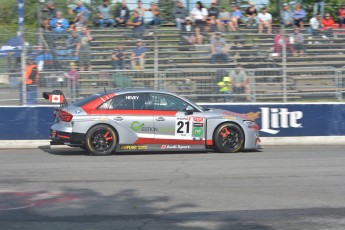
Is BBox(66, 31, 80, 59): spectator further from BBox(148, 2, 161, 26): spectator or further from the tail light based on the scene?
the tail light

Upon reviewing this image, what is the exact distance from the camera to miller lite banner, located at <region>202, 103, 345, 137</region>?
16875 mm

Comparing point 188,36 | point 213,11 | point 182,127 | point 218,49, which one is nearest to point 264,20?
point 213,11

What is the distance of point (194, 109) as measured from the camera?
14.5 meters

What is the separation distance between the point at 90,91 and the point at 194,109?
11.7ft

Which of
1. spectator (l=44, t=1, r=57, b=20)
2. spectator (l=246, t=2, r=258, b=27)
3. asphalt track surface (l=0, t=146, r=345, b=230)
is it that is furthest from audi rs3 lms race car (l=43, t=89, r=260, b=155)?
spectator (l=246, t=2, r=258, b=27)

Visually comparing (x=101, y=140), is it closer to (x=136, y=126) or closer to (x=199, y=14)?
(x=136, y=126)

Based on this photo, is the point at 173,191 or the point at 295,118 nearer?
the point at 173,191

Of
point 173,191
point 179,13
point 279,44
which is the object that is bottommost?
point 173,191

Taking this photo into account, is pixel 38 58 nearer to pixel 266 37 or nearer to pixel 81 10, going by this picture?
pixel 81 10

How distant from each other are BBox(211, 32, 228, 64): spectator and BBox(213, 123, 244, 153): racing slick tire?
4.77 meters

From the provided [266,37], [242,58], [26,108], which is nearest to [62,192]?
[26,108]

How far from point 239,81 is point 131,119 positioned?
14.5ft

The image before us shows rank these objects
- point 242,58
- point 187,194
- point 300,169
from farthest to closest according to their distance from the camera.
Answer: point 242,58
point 300,169
point 187,194

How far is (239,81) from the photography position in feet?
57.5
